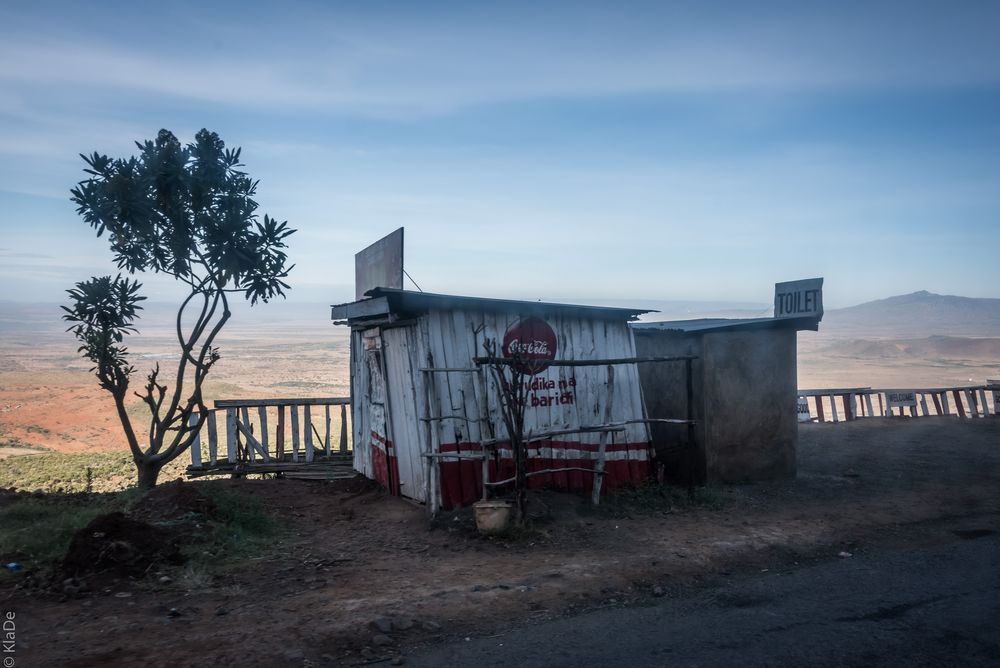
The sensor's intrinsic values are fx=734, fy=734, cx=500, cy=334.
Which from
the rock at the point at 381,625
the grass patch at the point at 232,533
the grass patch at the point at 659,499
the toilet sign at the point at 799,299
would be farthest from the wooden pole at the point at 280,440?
the toilet sign at the point at 799,299

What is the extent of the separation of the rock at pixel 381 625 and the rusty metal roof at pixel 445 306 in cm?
456

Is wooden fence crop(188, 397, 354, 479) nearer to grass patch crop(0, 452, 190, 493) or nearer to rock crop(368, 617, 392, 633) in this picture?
grass patch crop(0, 452, 190, 493)

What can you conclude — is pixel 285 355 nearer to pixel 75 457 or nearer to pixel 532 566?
pixel 75 457

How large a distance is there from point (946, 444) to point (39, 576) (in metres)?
17.3

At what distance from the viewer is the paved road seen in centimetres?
561

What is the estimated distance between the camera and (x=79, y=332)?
465 inches

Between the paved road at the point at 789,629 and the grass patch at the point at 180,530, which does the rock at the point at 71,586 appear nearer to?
the grass patch at the point at 180,530

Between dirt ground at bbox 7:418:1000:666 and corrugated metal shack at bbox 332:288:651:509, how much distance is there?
2.28 feet

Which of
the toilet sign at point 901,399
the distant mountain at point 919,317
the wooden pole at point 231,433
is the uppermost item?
the distant mountain at point 919,317

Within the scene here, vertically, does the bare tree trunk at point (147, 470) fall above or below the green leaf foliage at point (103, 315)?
below

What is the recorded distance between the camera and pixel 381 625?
246 inches

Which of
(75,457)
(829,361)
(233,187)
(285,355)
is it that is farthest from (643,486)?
(285,355)

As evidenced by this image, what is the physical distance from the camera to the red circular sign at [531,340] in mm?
10938

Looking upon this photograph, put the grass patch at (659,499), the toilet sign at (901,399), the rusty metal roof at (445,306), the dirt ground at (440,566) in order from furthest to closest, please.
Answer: the toilet sign at (901,399) < the grass patch at (659,499) < the rusty metal roof at (445,306) < the dirt ground at (440,566)
